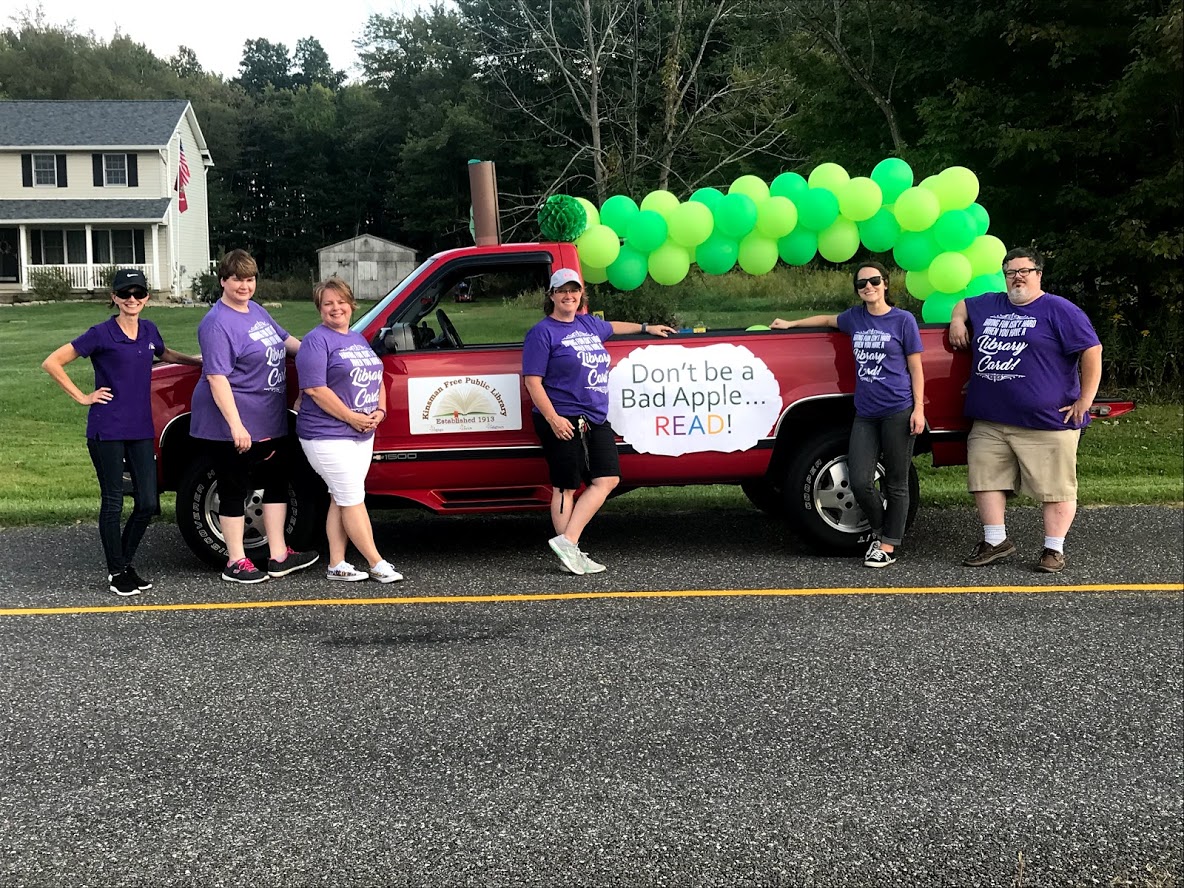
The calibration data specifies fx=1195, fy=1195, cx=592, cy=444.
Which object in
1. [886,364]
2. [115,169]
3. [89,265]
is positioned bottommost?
[886,364]

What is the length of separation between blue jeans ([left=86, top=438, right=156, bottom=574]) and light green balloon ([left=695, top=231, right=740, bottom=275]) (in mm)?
3841

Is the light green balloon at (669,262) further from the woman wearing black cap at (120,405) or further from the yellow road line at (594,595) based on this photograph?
the woman wearing black cap at (120,405)

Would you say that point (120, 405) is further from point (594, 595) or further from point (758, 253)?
point (758, 253)

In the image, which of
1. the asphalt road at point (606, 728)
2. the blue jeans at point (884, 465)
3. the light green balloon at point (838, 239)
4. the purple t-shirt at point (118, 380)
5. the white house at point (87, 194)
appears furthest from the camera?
the white house at point (87, 194)

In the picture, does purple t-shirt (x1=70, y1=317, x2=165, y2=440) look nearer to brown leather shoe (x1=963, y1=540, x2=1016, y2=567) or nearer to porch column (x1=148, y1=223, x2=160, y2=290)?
brown leather shoe (x1=963, y1=540, x2=1016, y2=567)

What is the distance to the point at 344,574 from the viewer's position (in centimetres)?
712

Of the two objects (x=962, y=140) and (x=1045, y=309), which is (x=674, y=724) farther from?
(x=962, y=140)

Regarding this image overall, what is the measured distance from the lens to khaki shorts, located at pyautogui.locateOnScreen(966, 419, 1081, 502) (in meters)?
7.09

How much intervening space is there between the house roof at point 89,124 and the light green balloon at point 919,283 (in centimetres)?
4061

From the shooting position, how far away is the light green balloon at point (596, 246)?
309 inches

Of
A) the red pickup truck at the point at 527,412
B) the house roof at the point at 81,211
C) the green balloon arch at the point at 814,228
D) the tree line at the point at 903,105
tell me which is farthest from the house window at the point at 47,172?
the green balloon arch at the point at 814,228

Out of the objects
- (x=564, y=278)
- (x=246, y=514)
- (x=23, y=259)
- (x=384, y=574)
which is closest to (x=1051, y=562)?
(x=564, y=278)

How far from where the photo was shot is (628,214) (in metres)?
8.04

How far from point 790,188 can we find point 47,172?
138 ft
